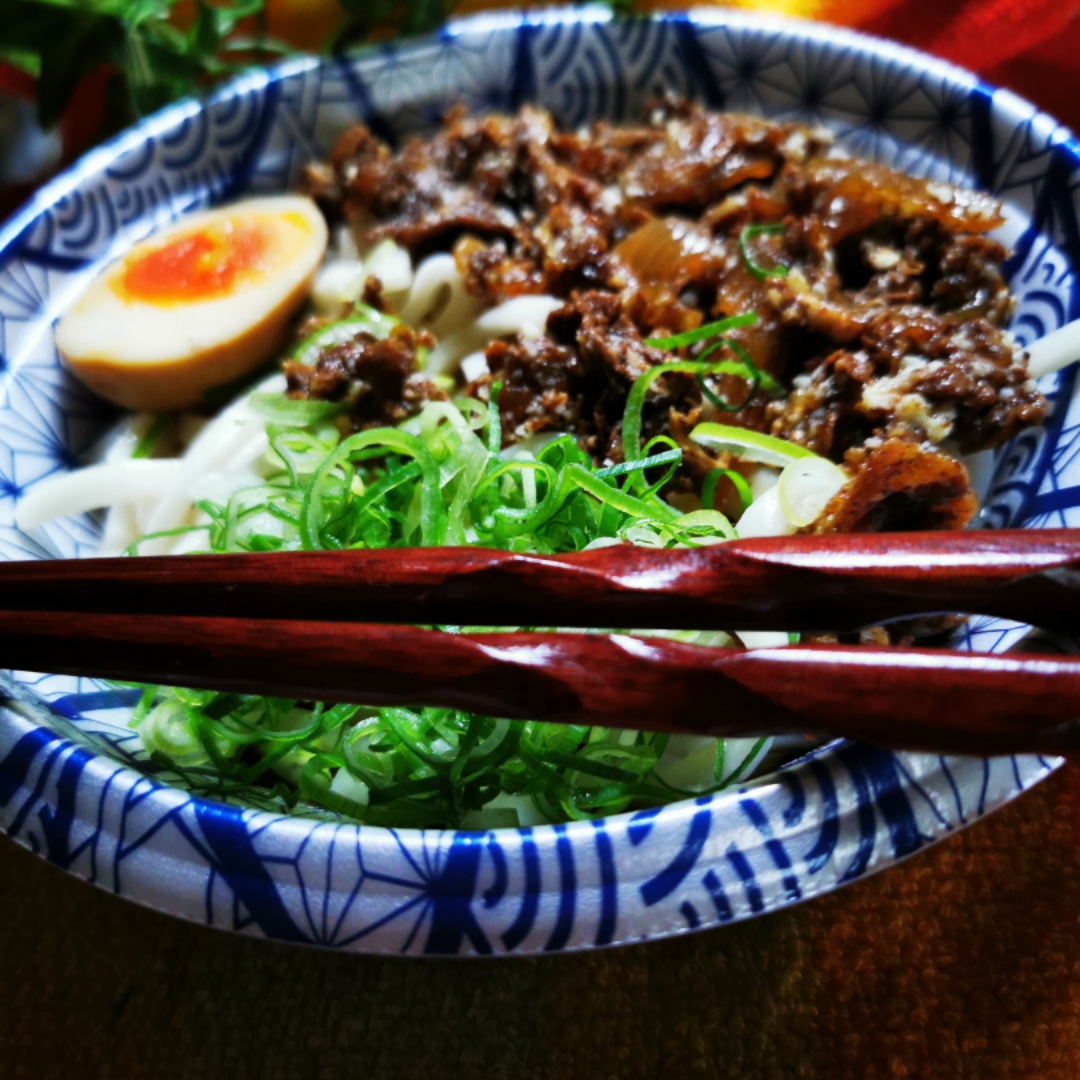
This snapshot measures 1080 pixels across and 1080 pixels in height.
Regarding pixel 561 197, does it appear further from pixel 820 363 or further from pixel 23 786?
pixel 23 786

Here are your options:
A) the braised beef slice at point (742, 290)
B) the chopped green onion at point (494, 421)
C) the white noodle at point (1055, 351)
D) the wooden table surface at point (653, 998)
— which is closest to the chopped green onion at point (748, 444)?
the braised beef slice at point (742, 290)

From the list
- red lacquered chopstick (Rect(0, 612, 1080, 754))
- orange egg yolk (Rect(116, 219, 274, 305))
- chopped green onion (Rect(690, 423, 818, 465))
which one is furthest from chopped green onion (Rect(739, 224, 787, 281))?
orange egg yolk (Rect(116, 219, 274, 305))

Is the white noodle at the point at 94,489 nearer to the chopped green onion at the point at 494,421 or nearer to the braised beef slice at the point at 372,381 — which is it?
the braised beef slice at the point at 372,381

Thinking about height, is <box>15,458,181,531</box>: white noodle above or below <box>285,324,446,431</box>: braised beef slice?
below

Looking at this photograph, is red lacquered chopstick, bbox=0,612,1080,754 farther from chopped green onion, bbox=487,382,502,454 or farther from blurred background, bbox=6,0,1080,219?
blurred background, bbox=6,0,1080,219

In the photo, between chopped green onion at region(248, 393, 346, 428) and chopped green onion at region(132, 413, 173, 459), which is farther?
chopped green onion at region(132, 413, 173, 459)

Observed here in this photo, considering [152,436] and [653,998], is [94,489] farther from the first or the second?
[653,998]
